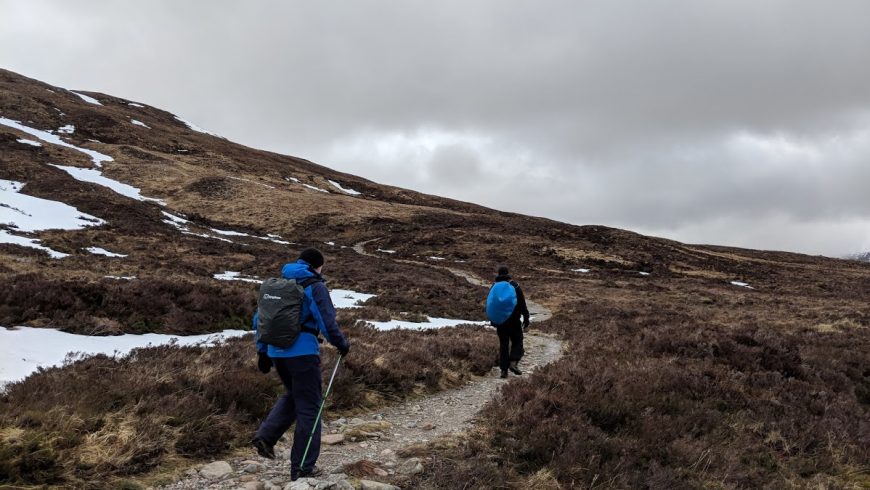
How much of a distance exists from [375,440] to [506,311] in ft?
16.1

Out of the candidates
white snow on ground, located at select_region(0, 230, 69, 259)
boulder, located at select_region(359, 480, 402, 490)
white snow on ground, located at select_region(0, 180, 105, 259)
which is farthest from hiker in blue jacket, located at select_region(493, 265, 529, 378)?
white snow on ground, located at select_region(0, 180, 105, 259)

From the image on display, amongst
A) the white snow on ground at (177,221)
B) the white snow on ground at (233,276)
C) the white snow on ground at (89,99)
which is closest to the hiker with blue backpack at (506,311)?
the white snow on ground at (233,276)

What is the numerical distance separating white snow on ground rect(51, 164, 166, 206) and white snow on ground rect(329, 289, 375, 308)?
3972 cm

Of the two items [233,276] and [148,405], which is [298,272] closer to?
[148,405]

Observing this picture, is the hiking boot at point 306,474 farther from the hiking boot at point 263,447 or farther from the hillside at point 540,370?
the hillside at point 540,370

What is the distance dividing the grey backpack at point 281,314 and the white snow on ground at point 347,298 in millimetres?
15779

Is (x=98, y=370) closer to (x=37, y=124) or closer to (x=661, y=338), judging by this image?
(x=661, y=338)

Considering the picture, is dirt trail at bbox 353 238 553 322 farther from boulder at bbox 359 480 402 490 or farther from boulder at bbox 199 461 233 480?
boulder at bbox 199 461 233 480

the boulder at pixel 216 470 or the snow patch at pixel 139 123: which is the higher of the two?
the snow patch at pixel 139 123

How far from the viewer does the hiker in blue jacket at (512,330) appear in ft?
36.3

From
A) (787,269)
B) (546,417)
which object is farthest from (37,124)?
(787,269)

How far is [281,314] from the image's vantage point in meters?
4.95

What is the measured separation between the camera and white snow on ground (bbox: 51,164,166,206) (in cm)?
5466

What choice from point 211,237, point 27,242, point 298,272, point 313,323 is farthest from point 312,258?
point 211,237
